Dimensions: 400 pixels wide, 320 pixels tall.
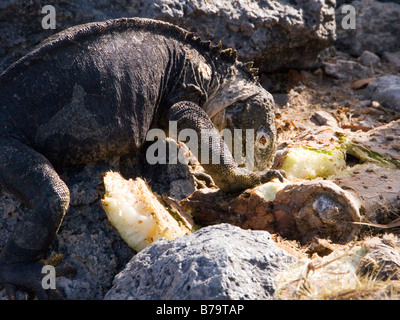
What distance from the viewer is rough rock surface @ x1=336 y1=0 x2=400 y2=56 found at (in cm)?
803

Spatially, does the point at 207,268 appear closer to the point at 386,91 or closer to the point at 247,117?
the point at 247,117

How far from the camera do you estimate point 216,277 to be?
2748 mm

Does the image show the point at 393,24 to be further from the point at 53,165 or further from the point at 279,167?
the point at 53,165

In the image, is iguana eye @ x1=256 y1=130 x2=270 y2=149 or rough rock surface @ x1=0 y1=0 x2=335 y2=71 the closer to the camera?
iguana eye @ x1=256 y1=130 x2=270 y2=149

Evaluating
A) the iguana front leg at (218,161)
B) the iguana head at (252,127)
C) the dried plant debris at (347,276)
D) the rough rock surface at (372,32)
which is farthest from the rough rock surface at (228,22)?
the dried plant debris at (347,276)

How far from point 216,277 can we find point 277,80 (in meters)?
4.82

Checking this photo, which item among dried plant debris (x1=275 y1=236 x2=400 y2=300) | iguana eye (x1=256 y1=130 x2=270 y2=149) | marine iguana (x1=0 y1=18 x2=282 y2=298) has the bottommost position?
dried plant debris (x1=275 y1=236 x2=400 y2=300)

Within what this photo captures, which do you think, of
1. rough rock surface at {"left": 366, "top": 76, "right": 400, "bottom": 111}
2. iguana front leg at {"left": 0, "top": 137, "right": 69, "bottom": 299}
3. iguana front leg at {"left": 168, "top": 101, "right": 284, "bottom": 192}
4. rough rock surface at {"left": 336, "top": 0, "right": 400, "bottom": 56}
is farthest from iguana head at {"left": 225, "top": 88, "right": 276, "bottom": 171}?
rough rock surface at {"left": 336, "top": 0, "right": 400, "bottom": 56}

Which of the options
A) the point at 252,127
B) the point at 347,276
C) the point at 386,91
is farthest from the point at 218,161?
the point at 386,91

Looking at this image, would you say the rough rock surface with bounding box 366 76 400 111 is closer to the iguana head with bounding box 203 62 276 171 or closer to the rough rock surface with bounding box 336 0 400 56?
the rough rock surface with bounding box 336 0 400 56

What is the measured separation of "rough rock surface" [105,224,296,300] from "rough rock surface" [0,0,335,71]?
3.02m

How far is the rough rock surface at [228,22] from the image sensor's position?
530 cm

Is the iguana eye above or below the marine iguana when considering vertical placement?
below

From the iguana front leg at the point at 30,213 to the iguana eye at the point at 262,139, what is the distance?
6.05 feet
